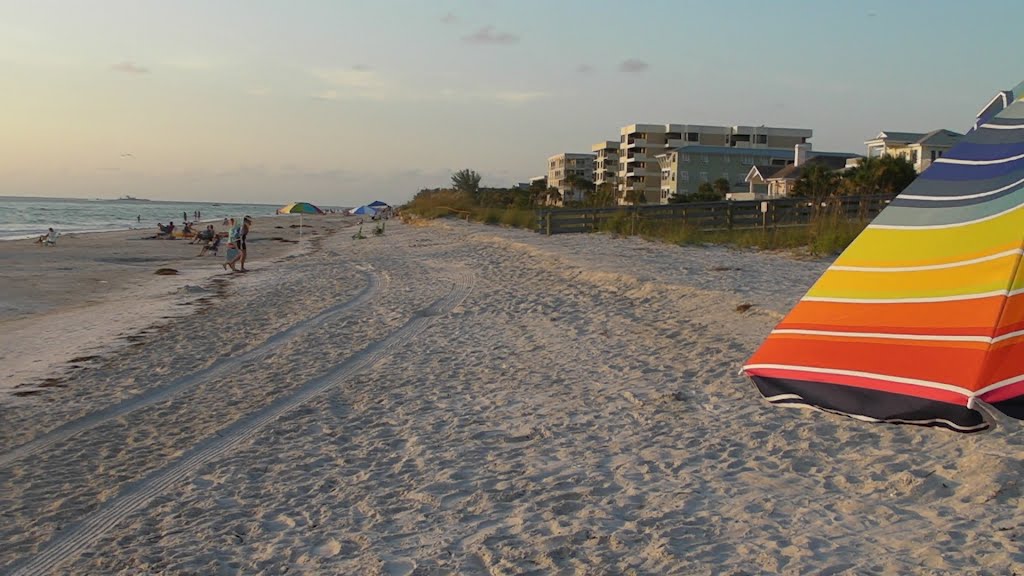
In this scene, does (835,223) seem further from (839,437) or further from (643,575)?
(643,575)

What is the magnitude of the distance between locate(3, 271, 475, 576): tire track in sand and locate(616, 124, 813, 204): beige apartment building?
86856mm

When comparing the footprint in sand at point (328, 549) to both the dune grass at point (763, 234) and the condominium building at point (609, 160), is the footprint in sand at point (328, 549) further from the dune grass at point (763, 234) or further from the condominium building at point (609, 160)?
the condominium building at point (609, 160)

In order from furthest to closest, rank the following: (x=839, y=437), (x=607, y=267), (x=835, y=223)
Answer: (x=835, y=223), (x=607, y=267), (x=839, y=437)

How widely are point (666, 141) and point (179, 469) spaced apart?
95.0 meters

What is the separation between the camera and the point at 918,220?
1.91 metres

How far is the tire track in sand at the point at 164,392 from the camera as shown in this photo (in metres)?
6.50

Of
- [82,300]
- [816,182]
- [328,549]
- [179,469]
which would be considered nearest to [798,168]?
[816,182]

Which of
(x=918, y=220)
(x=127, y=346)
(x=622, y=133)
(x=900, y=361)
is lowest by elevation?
(x=127, y=346)

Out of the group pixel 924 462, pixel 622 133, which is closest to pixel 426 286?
pixel 924 462

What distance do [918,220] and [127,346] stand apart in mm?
10916

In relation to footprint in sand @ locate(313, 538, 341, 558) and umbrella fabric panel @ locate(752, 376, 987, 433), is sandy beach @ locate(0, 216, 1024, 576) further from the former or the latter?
umbrella fabric panel @ locate(752, 376, 987, 433)

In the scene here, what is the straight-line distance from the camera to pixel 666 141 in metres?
96.7

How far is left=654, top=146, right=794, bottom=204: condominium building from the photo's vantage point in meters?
84.2

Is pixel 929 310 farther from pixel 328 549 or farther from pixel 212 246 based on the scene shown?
pixel 212 246
